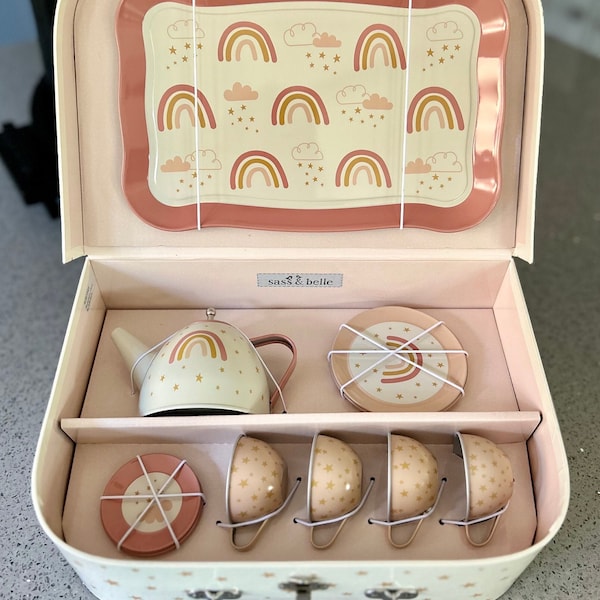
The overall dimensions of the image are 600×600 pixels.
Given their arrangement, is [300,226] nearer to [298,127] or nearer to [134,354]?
[298,127]

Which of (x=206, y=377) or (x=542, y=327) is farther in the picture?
(x=542, y=327)

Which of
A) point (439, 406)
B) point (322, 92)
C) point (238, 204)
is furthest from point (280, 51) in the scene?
point (439, 406)

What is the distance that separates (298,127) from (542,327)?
0.53 m

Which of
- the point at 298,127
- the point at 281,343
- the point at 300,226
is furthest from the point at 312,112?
the point at 281,343

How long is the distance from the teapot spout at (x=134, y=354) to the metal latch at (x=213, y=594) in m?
0.27


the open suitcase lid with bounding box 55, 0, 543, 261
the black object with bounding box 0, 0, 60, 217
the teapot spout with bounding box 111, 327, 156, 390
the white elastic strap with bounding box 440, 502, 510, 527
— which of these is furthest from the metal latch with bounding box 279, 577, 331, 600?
the black object with bounding box 0, 0, 60, 217

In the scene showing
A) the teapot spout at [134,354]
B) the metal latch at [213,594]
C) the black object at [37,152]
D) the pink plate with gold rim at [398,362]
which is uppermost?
the black object at [37,152]

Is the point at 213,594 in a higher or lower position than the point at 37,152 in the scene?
lower

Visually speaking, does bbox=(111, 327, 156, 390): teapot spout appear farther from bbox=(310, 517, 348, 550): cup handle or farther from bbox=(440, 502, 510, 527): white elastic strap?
bbox=(440, 502, 510, 527): white elastic strap

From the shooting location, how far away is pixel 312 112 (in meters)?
0.88

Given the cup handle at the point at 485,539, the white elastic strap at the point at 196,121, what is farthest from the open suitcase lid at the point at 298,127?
the cup handle at the point at 485,539

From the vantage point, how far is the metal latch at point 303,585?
2.13ft

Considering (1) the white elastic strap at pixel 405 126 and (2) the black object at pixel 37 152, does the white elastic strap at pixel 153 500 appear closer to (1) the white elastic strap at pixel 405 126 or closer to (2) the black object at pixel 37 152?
(1) the white elastic strap at pixel 405 126

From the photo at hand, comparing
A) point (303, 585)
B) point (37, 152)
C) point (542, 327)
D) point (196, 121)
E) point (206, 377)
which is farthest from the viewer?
point (37, 152)
